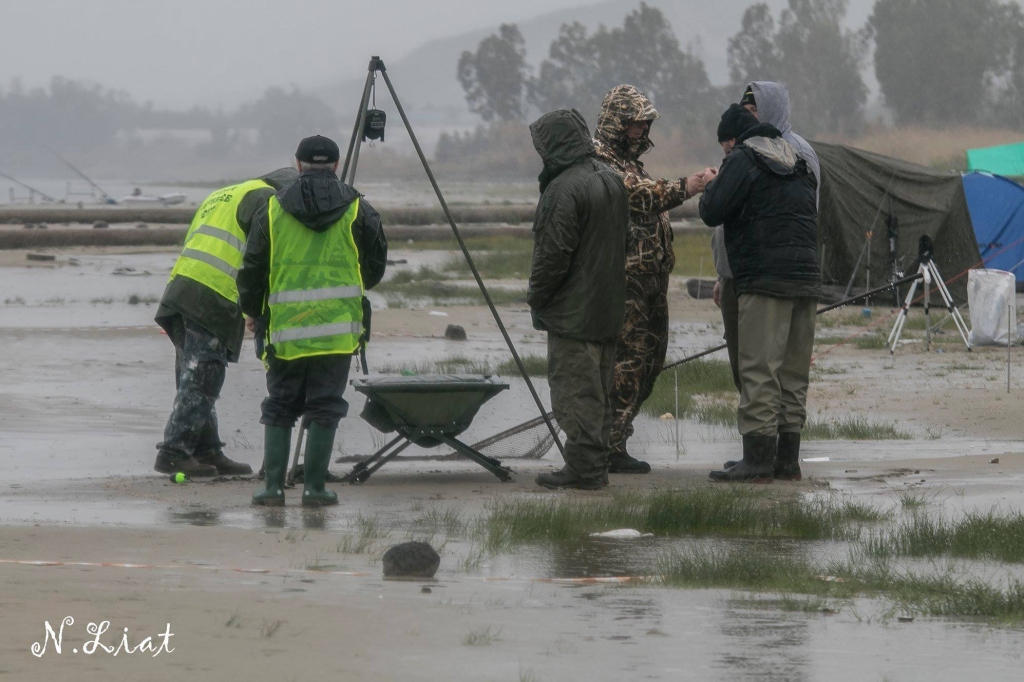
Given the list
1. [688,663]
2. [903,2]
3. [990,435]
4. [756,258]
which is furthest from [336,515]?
[903,2]

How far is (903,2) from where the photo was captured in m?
126

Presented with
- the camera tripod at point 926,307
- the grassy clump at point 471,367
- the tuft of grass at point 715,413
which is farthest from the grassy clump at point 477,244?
the tuft of grass at point 715,413

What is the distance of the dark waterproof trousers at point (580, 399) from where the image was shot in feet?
25.1

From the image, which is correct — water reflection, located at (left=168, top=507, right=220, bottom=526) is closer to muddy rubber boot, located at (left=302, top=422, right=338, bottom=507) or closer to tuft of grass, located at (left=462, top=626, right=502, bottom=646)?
muddy rubber boot, located at (left=302, top=422, right=338, bottom=507)

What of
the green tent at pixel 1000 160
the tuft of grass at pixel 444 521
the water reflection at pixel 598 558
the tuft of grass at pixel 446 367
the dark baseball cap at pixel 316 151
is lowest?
the water reflection at pixel 598 558

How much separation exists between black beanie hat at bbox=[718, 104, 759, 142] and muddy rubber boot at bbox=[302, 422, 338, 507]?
7.91 ft

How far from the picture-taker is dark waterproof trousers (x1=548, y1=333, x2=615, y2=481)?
7.66 meters

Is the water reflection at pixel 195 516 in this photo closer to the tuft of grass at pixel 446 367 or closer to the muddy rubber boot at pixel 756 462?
the muddy rubber boot at pixel 756 462

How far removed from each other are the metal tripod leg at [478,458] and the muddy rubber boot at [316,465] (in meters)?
0.73

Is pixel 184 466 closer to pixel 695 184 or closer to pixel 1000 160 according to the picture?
pixel 695 184

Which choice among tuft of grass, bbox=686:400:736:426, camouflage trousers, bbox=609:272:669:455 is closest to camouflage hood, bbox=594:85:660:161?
camouflage trousers, bbox=609:272:669:455

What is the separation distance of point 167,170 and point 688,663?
190668 mm

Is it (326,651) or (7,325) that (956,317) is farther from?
(326,651)

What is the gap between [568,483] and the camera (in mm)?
7793
